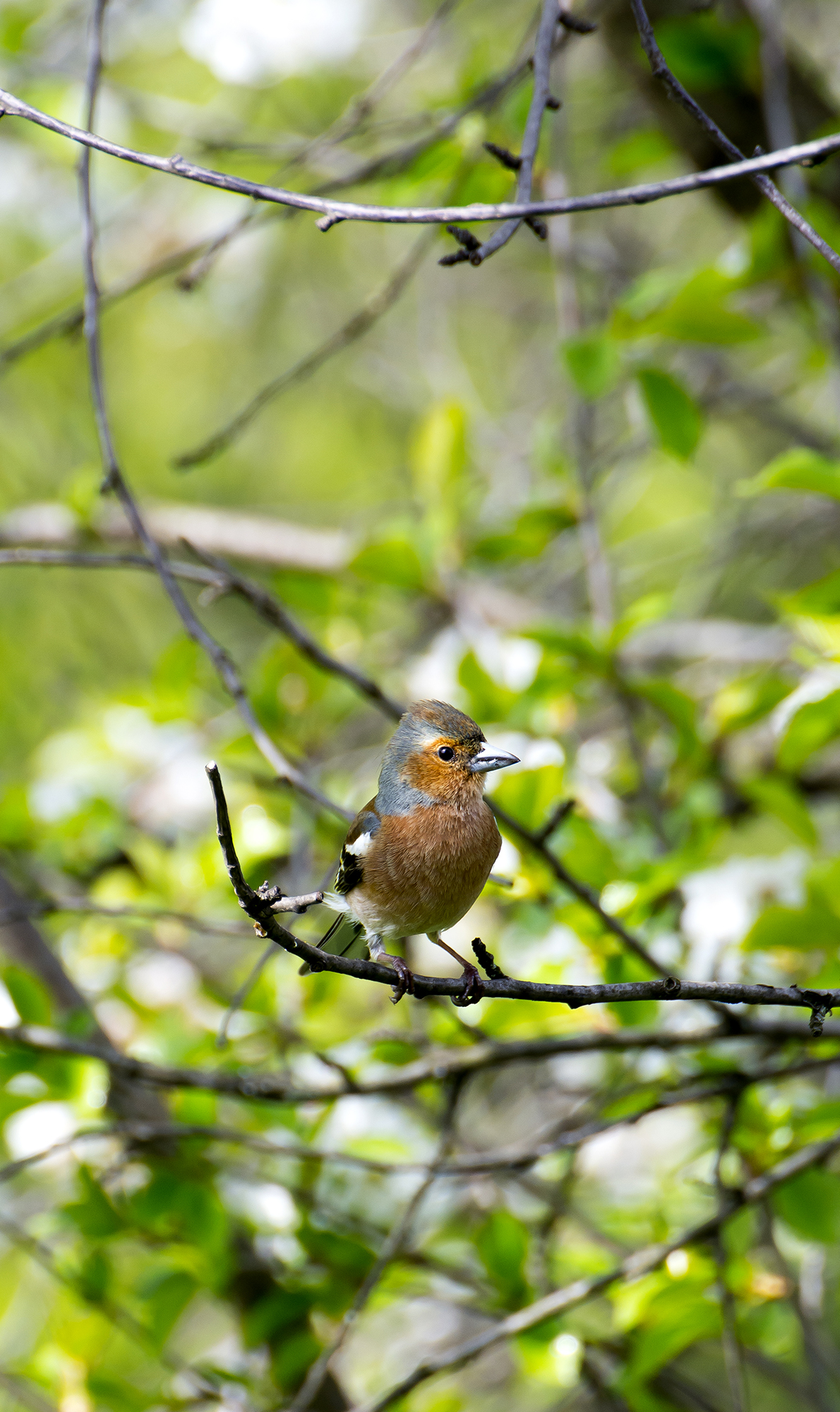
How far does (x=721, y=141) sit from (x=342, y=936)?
1.77 metres

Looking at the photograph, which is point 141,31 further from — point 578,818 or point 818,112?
point 578,818

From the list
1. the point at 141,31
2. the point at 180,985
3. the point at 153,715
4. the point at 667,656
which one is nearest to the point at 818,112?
the point at 667,656

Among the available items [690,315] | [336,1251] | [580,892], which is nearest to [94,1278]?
[336,1251]

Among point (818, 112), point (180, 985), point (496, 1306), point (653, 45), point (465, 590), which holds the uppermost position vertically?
point (818, 112)

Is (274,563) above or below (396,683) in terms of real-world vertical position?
above

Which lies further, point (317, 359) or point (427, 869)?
point (317, 359)

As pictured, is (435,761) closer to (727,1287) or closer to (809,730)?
(809,730)

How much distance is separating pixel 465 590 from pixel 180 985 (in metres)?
1.98

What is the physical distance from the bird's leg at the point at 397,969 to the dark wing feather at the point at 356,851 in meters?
0.13

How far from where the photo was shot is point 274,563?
17.9 feet

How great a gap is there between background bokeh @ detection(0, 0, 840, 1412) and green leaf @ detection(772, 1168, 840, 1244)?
0.03 ft

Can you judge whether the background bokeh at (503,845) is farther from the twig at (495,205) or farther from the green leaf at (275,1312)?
the twig at (495,205)

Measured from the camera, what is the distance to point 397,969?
2.11m

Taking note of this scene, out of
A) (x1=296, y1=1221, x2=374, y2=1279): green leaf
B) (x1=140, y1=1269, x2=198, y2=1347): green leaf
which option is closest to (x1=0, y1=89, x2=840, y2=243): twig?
(x1=296, y1=1221, x2=374, y2=1279): green leaf
